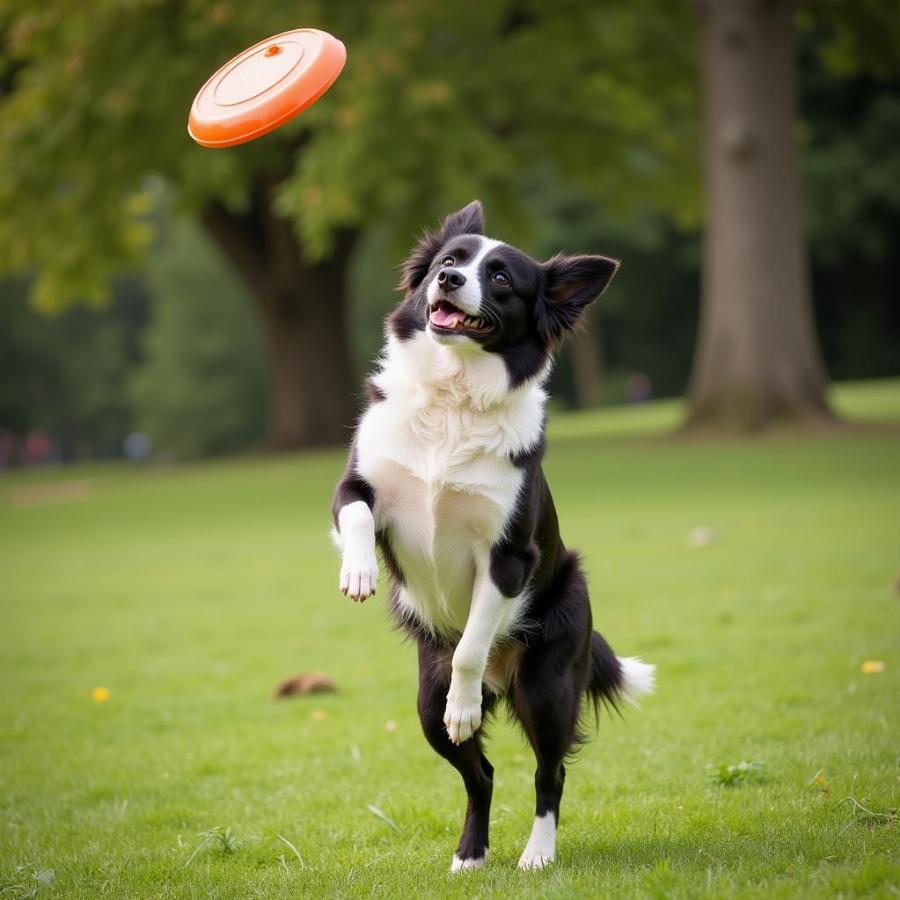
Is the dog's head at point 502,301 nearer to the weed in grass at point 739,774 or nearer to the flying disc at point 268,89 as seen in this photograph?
the flying disc at point 268,89

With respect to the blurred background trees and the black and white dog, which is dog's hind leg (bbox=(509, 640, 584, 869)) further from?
the blurred background trees

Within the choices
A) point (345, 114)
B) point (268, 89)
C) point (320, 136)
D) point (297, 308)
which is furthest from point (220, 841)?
point (297, 308)

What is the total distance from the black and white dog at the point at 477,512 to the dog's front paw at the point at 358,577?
0.02 metres

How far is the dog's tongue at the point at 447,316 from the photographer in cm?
508

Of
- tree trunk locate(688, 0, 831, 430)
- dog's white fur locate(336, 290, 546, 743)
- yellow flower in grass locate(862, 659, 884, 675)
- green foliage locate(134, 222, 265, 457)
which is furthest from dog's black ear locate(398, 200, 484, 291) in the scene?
green foliage locate(134, 222, 265, 457)

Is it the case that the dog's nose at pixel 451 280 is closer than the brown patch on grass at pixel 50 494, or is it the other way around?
the dog's nose at pixel 451 280

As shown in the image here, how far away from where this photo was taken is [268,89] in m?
5.68

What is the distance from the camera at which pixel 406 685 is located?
28.5 feet

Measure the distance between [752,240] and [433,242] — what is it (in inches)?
691

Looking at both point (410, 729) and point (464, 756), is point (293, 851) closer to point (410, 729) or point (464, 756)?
point (464, 756)

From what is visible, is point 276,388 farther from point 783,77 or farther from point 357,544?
point 357,544

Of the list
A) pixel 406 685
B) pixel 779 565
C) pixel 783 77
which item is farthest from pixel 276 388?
pixel 406 685

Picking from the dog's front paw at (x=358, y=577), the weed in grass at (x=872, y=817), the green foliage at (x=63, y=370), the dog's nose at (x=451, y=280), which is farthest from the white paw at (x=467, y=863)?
the green foliage at (x=63, y=370)

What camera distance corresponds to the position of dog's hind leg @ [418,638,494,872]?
4980 millimetres
